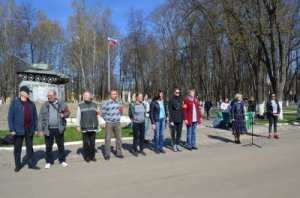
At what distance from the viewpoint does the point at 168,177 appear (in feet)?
27.3

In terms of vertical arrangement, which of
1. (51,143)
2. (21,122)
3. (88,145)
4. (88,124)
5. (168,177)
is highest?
(21,122)

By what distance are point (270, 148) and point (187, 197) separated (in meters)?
6.99

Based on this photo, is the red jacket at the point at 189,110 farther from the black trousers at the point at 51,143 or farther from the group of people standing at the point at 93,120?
the black trousers at the point at 51,143

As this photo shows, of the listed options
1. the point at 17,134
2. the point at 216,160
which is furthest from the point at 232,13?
the point at 17,134

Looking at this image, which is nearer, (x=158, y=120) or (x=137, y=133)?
(x=137, y=133)

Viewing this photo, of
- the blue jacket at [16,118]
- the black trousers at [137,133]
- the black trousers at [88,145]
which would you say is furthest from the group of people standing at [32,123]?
the black trousers at [137,133]

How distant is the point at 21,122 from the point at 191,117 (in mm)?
5540

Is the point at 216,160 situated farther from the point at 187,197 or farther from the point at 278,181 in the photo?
the point at 187,197

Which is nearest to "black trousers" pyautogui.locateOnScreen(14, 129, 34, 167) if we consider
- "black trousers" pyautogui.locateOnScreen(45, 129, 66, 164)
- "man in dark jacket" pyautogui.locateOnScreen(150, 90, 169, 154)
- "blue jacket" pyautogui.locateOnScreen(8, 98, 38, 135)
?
"blue jacket" pyautogui.locateOnScreen(8, 98, 38, 135)

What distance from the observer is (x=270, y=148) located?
509 inches

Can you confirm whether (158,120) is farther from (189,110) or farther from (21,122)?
(21,122)

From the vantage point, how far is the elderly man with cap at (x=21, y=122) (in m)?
9.55

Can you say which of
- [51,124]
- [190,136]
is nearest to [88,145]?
[51,124]

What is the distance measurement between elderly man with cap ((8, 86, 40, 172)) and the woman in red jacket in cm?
505
